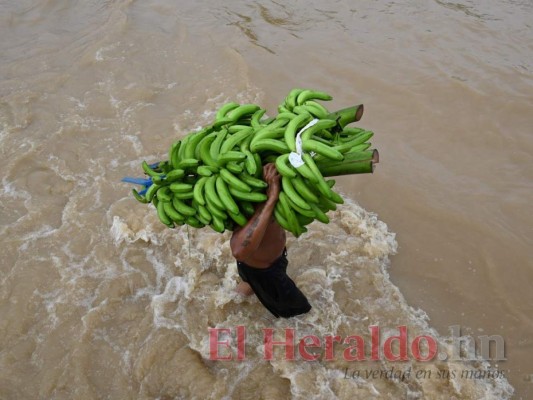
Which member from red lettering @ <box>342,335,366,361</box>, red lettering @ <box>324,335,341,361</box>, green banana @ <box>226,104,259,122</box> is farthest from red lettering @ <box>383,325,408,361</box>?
green banana @ <box>226,104,259,122</box>

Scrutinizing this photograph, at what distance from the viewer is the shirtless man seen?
234 cm

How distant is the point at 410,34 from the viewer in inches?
266

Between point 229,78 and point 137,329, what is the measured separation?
4.01 metres

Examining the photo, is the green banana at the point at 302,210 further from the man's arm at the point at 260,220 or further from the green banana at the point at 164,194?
the green banana at the point at 164,194

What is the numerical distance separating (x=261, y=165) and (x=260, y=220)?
0.31m

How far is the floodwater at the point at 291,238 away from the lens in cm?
329

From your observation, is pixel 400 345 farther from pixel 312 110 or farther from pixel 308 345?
pixel 312 110

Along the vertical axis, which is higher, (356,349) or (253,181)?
(253,181)

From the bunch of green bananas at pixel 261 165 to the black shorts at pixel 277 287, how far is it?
23.0 inches

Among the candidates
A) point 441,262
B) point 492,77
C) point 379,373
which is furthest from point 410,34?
point 379,373

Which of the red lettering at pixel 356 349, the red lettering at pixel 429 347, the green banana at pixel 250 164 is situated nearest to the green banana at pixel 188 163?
the green banana at pixel 250 164

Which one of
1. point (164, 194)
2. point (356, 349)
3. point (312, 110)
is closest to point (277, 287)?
point (356, 349)

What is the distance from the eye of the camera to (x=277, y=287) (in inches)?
122

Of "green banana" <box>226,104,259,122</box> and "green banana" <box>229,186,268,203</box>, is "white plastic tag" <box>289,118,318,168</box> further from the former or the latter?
"green banana" <box>226,104,259,122</box>
